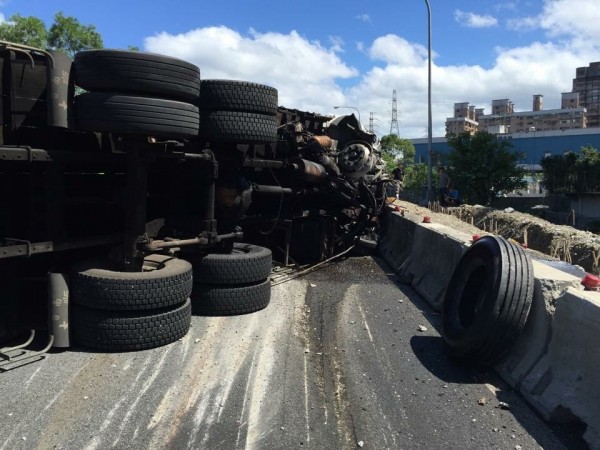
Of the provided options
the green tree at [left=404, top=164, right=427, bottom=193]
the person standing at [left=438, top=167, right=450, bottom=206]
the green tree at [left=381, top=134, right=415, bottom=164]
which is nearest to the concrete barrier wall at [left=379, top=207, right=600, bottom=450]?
the person standing at [left=438, top=167, right=450, bottom=206]

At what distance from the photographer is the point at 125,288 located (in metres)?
4.69

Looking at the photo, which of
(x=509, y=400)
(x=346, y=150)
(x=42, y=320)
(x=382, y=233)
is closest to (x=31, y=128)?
(x=42, y=320)

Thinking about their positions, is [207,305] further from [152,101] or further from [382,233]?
[382,233]

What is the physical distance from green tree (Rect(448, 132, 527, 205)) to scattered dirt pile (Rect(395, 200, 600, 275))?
26.0 feet

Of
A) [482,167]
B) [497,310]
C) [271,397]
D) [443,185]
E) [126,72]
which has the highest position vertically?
[126,72]

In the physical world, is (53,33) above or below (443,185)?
above

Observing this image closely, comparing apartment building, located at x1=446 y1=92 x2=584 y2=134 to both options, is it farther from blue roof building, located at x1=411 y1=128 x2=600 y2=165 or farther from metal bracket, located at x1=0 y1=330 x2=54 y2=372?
metal bracket, located at x1=0 y1=330 x2=54 y2=372

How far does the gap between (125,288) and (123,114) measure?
59.1 inches

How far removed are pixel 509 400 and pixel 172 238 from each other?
151 inches

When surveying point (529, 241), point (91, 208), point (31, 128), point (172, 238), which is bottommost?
point (529, 241)

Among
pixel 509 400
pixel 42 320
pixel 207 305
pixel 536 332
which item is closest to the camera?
pixel 509 400

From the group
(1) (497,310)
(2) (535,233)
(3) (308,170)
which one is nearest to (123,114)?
(1) (497,310)

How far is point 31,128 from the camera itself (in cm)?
464

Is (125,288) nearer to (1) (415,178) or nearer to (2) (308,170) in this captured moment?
(2) (308,170)
